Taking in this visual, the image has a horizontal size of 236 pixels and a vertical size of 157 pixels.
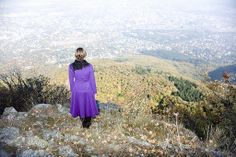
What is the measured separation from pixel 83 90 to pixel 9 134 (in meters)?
2.13

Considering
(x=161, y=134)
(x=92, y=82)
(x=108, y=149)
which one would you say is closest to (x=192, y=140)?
(x=161, y=134)

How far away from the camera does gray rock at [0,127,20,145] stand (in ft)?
27.3

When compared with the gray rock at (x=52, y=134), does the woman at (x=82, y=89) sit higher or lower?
higher

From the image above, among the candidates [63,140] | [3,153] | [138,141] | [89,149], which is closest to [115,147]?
[89,149]

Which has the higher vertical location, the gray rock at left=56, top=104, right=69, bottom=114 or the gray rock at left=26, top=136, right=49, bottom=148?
the gray rock at left=26, top=136, right=49, bottom=148

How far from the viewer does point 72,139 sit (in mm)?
8547

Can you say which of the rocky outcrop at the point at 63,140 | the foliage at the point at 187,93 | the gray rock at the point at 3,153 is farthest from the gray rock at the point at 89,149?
the foliage at the point at 187,93

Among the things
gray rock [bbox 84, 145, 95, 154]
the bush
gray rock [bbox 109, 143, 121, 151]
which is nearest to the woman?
gray rock [bbox 84, 145, 95, 154]

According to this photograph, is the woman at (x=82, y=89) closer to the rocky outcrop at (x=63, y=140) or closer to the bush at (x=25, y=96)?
the rocky outcrop at (x=63, y=140)

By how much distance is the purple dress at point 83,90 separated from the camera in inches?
355

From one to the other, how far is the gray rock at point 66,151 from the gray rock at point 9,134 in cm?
123

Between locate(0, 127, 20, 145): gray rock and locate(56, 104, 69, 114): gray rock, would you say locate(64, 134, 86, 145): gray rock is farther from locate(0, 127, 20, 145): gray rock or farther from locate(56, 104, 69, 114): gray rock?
locate(56, 104, 69, 114): gray rock

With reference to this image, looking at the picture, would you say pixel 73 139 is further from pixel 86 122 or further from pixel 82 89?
pixel 82 89

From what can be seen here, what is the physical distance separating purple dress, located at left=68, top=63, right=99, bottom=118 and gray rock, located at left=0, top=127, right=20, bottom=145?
Result: 1.56 metres
